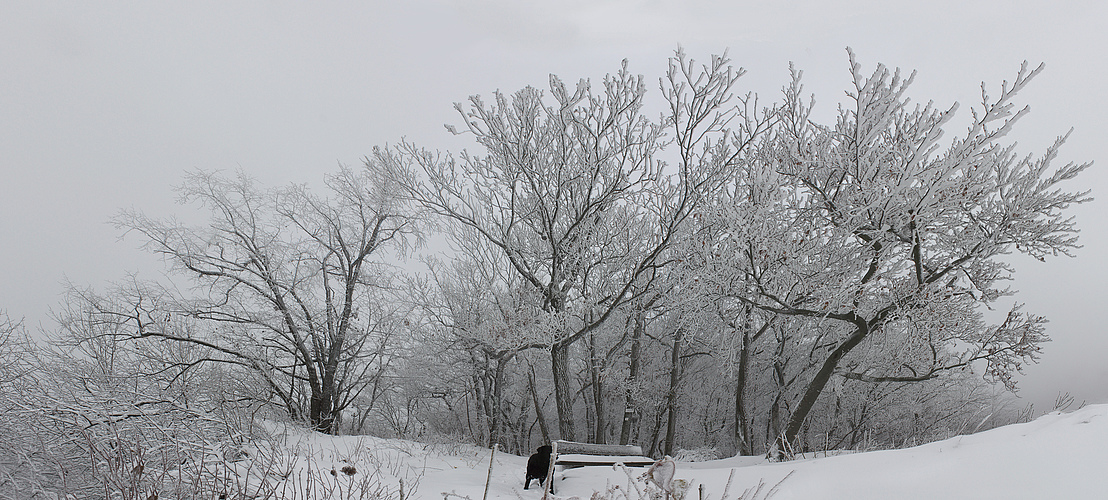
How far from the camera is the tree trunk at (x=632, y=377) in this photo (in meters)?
13.8

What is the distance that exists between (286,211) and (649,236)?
970 centimetres

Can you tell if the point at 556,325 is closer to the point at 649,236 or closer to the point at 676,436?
the point at 649,236

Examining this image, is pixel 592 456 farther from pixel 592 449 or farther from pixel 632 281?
pixel 632 281

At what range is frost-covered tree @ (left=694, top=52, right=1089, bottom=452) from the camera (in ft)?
27.5

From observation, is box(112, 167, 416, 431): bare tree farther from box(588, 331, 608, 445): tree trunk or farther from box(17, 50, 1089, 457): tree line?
box(588, 331, 608, 445): tree trunk

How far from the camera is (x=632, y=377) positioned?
14508 millimetres

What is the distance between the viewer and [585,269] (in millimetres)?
11898

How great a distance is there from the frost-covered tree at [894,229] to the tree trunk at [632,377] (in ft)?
14.8

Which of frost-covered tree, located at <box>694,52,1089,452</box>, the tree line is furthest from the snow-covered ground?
frost-covered tree, located at <box>694,52,1089,452</box>

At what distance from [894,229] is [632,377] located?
759 cm

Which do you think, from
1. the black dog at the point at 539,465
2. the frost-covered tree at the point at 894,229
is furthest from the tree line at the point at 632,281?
the black dog at the point at 539,465

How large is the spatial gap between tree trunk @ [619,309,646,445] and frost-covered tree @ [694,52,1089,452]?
14.8 ft

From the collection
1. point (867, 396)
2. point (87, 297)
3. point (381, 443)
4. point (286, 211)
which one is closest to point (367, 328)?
point (286, 211)

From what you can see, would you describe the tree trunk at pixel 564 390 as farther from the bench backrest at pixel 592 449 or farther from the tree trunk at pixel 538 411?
the bench backrest at pixel 592 449
